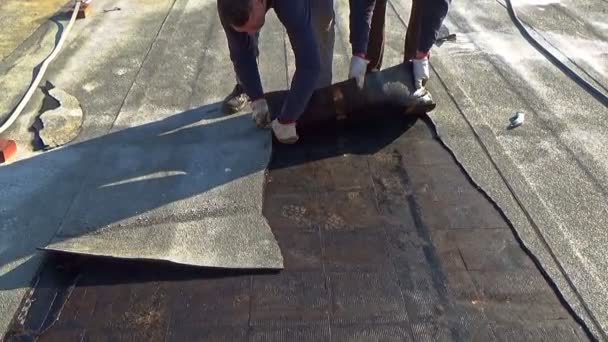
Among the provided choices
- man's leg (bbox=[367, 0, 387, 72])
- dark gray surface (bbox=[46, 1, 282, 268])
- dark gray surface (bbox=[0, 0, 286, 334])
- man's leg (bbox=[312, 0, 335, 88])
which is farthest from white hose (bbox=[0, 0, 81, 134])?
man's leg (bbox=[367, 0, 387, 72])

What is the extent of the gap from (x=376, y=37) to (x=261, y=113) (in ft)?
2.46

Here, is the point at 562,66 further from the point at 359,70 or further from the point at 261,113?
the point at 261,113

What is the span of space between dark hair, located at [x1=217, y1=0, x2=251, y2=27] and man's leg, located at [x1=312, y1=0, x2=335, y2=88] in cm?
59

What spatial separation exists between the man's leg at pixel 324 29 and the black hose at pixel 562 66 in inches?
50.7

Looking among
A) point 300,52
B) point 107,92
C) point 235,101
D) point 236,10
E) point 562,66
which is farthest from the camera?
point 562,66

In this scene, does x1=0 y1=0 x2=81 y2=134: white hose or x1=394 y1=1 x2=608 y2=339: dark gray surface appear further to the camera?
x1=0 y1=0 x2=81 y2=134: white hose

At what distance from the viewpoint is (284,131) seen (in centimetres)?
233

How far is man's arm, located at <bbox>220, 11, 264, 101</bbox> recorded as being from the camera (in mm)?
2182

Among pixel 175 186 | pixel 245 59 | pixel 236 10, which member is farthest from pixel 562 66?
pixel 175 186

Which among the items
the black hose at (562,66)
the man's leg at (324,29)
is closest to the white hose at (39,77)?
the man's leg at (324,29)

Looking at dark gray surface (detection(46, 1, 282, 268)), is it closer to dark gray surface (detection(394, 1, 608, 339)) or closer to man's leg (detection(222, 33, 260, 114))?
man's leg (detection(222, 33, 260, 114))

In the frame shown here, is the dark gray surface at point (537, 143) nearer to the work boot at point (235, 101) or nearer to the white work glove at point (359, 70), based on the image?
the white work glove at point (359, 70)

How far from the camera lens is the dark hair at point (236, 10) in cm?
180

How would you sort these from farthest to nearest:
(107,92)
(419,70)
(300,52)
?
1. (107,92)
2. (419,70)
3. (300,52)
